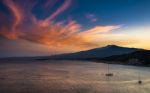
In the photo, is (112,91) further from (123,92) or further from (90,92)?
(90,92)

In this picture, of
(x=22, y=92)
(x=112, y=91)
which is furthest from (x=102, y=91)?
(x=22, y=92)

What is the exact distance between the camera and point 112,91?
54875mm

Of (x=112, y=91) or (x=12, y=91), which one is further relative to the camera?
(x=112, y=91)

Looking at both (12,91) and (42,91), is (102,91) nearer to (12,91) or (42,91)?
(42,91)

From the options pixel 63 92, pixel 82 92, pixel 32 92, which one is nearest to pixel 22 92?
pixel 32 92

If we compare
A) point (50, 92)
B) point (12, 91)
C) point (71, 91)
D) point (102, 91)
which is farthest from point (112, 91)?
point (12, 91)

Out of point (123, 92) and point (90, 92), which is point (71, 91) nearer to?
point (90, 92)

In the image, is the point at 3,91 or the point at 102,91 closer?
the point at 3,91

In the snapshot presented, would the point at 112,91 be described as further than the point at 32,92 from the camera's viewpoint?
Yes

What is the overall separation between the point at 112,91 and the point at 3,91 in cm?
2696

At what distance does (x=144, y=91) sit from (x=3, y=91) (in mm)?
34652

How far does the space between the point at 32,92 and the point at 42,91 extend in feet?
9.27

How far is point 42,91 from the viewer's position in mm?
52438

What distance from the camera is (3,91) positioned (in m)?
50.6
